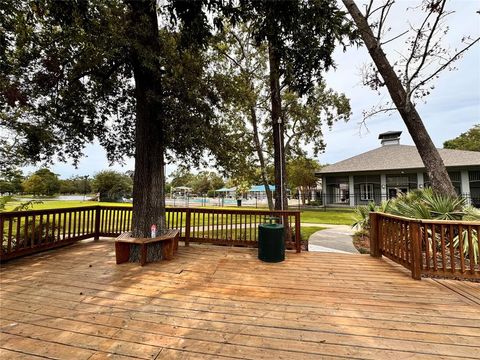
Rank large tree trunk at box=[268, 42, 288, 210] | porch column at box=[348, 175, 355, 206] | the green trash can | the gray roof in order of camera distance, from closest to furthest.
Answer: the green trash can < large tree trunk at box=[268, 42, 288, 210] < the gray roof < porch column at box=[348, 175, 355, 206]

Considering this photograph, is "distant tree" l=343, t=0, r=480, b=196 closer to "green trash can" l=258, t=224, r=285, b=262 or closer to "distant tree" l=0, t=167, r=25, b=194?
"green trash can" l=258, t=224, r=285, b=262

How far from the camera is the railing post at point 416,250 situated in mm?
3334

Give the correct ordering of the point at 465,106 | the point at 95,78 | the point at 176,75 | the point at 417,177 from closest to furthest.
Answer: the point at 176,75 < the point at 95,78 < the point at 465,106 < the point at 417,177

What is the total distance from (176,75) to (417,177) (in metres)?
20.4

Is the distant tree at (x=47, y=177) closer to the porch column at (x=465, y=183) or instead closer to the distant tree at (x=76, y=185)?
the porch column at (x=465, y=183)

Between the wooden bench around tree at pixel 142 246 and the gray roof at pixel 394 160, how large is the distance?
18.6 meters

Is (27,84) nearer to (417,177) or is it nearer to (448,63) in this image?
(448,63)

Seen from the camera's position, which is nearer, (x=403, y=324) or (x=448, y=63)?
(x=403, y=324)

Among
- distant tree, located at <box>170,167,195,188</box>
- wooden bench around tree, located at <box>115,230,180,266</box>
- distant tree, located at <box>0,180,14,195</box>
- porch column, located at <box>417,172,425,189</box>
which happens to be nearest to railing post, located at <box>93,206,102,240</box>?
distant tree, located at <box>0,180,14,195</box>

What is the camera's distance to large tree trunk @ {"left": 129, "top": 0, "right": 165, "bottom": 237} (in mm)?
4113

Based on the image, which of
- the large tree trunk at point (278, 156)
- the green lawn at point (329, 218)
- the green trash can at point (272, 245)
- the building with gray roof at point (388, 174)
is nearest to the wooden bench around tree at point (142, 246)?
the green trash can at point (272, 245)

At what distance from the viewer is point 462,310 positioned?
2.50 meters

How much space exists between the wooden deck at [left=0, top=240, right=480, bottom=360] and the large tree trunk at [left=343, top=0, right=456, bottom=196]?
273 cm

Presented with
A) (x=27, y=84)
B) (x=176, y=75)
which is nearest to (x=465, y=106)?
(x=176, y=75)
